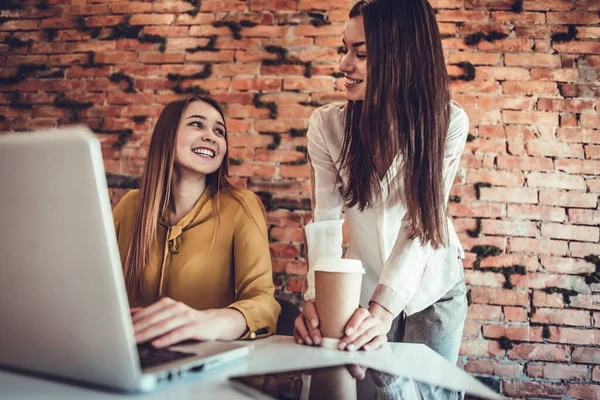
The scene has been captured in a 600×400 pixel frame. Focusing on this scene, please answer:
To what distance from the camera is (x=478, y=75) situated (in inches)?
83.9

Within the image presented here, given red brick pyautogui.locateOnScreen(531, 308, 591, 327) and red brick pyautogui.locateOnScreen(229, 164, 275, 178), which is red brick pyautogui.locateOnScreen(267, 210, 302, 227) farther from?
red brick pyautogui.locateOnScreen(531, 308, 591, 327)

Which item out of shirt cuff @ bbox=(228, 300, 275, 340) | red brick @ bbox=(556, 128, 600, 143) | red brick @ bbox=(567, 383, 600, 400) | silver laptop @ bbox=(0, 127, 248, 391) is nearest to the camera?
silver laptop @ bbox=(0, 127, 248, 391)

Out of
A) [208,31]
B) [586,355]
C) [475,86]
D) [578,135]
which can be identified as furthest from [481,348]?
[208,31]

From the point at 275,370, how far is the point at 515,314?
1.80 m

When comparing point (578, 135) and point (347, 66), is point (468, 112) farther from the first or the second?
point (347, 66)

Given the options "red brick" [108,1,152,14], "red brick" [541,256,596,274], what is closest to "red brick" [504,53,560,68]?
"red brick" [541,256,596,274]

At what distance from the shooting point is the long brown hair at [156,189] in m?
1.25

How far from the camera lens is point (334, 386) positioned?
0.52 meters

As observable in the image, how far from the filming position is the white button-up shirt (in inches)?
42.6

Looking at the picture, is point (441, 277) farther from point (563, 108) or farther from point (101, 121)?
point (101, 121)

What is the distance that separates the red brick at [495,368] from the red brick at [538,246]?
20.6 inches

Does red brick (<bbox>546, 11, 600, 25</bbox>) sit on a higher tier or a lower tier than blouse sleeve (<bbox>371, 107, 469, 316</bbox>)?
higher

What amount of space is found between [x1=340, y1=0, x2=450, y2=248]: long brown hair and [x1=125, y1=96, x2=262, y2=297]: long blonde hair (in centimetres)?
50

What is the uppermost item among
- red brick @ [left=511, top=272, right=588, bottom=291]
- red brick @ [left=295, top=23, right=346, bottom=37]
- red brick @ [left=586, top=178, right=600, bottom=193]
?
red brick @ [left=295, top=23, right=346, bottom=37]
